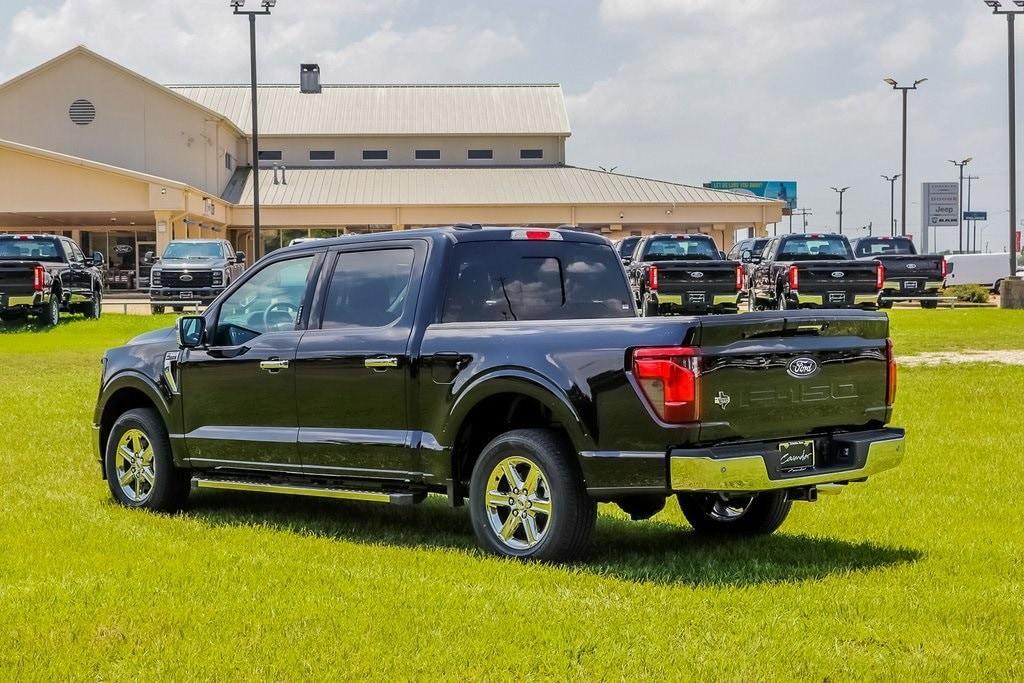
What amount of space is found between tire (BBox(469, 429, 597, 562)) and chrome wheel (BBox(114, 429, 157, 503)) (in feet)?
9.65

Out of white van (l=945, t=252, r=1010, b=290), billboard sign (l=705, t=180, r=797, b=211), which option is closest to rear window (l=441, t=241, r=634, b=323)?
white van (l=945, t=252, r=1010, b=290)

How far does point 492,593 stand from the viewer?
6.60 meters

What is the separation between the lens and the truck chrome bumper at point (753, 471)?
22.2 feet

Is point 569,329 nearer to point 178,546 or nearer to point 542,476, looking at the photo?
point 542,476

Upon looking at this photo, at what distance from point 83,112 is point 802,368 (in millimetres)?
51727

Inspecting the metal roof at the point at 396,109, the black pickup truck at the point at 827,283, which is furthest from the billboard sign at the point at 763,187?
the black pickup truck at the point at 827,283

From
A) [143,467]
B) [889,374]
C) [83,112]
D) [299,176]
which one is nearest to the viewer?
[889,374]

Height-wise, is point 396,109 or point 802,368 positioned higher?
point 396,109

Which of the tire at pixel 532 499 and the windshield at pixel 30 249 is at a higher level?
the windshield at pixel 30 249

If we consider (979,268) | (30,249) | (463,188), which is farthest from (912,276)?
(979,268)

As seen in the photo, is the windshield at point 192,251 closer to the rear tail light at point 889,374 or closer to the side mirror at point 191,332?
the side mirror at point 191,332

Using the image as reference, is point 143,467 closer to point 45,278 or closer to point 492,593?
point 492,593

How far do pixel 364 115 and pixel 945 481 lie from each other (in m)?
56.5

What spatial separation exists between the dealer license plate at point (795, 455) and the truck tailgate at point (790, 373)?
70 mm
